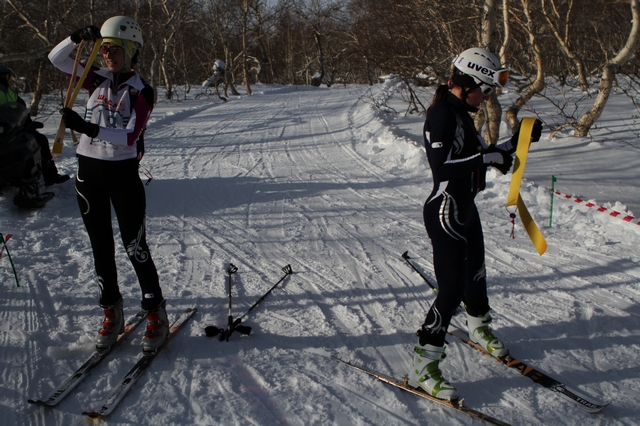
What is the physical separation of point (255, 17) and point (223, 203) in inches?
1082

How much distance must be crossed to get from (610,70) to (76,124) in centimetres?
1127

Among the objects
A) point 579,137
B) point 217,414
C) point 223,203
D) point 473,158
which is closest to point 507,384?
point 473,158

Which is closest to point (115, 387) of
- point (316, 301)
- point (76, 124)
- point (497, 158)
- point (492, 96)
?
point (76, 124)

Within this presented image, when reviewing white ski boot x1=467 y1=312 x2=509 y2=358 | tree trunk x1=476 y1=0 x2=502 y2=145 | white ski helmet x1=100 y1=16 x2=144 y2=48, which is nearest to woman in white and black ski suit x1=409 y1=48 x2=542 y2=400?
white ski boot x1=467 y1=312 x2=509 y2=358

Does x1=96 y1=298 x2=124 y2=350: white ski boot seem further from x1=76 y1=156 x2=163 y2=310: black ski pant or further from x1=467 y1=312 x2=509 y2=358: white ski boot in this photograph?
x1=467 y1=312 x2=509 y2=358: white ski boot

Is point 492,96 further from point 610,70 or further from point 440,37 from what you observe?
point 440,37

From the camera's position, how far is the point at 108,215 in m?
3.25

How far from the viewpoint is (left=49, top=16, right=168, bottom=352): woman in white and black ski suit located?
305 centimetres

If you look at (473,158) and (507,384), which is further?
(507,384)

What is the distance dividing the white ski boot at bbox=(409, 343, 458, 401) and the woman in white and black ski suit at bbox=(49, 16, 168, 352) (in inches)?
70.1

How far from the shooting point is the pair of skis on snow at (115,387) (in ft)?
8.97

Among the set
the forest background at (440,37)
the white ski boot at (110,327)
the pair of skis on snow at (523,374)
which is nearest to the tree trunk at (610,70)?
the forest background at (440,37)

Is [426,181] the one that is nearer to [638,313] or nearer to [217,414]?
[638,313]

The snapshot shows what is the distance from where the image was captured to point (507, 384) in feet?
10.2
